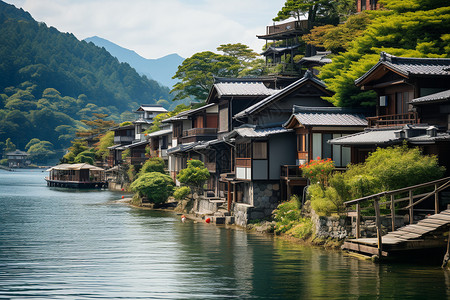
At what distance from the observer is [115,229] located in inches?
1722

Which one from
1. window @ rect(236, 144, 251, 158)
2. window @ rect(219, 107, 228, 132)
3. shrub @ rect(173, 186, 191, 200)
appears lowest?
shrub @ rect(173, 186, 191, 200)

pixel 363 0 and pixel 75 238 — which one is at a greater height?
pixel 363 0

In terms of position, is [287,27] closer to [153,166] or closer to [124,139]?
[153,166]

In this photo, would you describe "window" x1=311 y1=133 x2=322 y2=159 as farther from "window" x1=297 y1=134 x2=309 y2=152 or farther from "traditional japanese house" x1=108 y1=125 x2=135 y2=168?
"traditional japanese house" x1=108 y1=125 x2=135 y2=168

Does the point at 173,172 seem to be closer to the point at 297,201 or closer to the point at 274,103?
the point at 274,103

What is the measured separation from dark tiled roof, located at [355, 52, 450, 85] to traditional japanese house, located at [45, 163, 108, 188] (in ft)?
249

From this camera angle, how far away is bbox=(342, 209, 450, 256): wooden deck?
25.9 metres

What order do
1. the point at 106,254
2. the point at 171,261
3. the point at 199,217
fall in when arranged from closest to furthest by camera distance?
1. the point at 171,261
2. the point at 106,254
3. the point at 199,217

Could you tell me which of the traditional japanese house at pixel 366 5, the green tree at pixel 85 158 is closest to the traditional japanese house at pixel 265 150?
the traditional japanese house at pixel 366 5

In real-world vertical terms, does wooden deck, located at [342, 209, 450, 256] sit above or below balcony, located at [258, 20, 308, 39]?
below

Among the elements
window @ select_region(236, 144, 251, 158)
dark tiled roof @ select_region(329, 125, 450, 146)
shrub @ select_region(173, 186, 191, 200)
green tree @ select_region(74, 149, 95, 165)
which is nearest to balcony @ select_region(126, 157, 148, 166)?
green tree @ select_region(74, 149, 95, 165)

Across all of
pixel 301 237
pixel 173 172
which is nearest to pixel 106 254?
pixel 301 237

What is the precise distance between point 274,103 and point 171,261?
20.3 meters

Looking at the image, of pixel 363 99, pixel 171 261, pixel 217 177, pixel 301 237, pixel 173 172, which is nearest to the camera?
pixel 171 261
